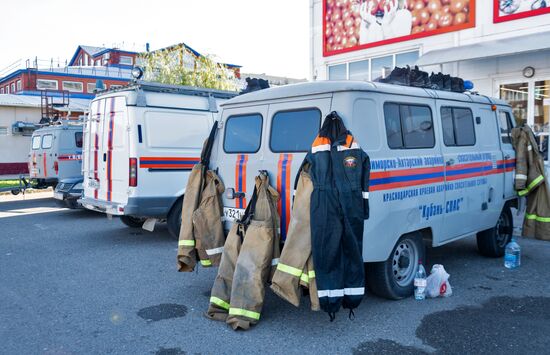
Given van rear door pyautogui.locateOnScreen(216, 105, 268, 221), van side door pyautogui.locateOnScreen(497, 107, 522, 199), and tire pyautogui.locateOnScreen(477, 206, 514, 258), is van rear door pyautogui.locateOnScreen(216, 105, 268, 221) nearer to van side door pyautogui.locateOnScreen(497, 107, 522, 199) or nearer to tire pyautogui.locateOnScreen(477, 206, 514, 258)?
van side door pyautogui.locateOnScreen(497, 107, 522, 199)

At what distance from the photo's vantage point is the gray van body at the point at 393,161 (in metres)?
4.71

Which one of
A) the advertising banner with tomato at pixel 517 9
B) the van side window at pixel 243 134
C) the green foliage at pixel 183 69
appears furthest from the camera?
the green foliage at pixel 183 69

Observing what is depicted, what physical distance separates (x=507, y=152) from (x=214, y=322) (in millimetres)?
4801

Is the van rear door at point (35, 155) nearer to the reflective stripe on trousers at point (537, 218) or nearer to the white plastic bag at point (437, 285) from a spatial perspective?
the white plastic bag at point (437, 285)

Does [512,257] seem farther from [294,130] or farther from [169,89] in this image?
[169,89]

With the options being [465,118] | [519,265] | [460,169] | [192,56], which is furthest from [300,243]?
[192,56]

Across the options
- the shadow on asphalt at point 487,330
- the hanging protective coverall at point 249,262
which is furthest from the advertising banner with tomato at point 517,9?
the hanging protective coverall at point 249,262

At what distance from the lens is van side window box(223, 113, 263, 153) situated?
211 inches

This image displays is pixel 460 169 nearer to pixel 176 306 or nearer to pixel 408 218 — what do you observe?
pixel 408 218

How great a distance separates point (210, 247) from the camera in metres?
5.24

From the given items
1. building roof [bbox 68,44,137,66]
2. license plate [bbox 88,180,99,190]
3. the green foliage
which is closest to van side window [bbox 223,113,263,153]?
license plate [bbox 88,180,99,190]

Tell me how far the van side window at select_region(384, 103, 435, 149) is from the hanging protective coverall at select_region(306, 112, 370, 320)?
0.78 metres

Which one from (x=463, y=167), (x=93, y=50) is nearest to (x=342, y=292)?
(x=463, y=167)

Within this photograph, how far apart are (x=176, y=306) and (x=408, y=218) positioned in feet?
8.48
